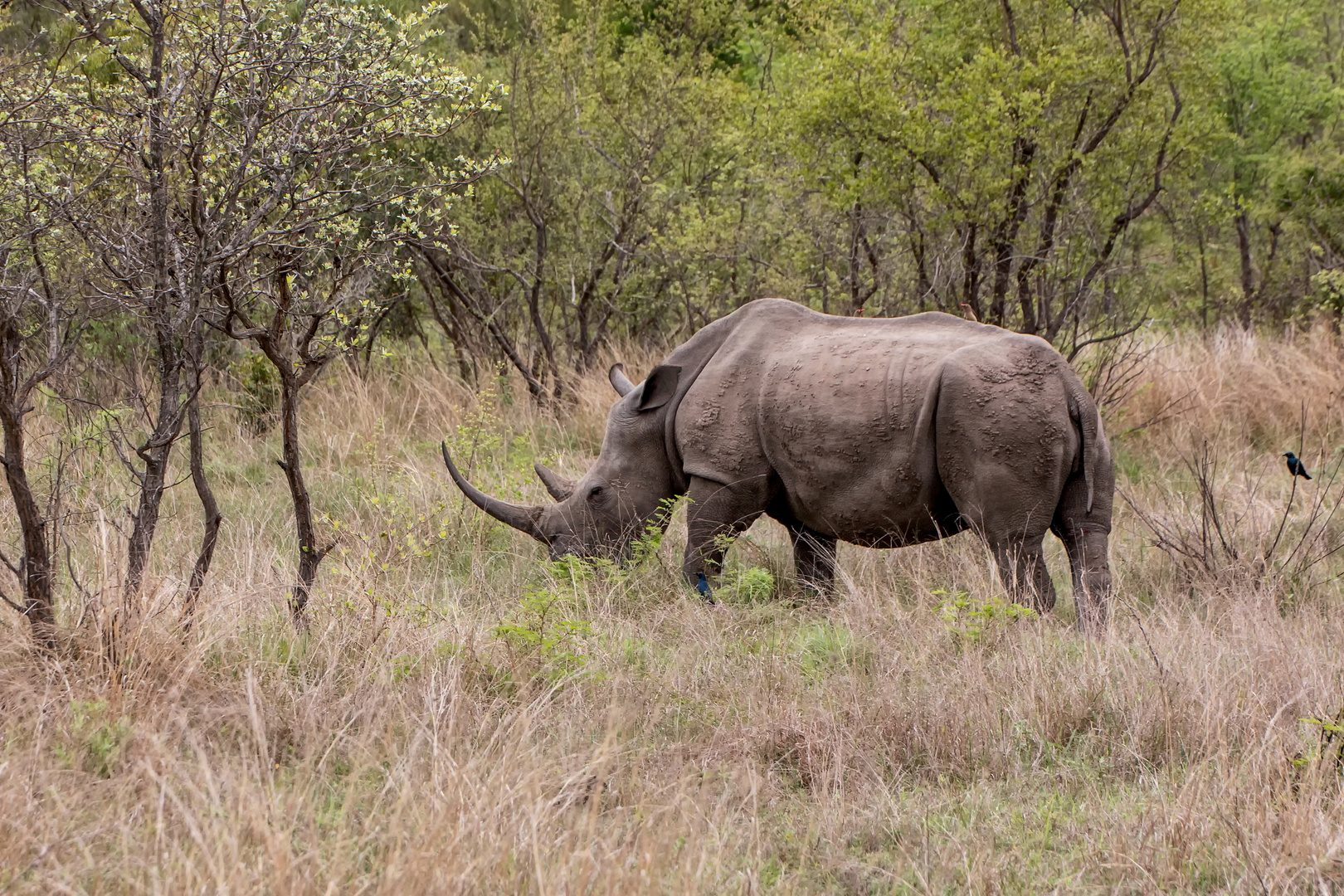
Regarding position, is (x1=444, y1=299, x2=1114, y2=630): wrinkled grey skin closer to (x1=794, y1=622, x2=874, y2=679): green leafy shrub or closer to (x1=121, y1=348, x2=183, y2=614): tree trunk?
(x1=794, y1=622, x2=874, y2=679): green leafy shrub

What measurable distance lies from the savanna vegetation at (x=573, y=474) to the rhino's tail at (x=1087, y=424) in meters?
0.65

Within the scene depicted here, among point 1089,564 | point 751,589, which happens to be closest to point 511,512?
point 751,589

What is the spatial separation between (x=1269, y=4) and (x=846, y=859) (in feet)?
45.0

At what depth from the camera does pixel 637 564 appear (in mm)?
6473

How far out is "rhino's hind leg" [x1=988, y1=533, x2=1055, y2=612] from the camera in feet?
18.1

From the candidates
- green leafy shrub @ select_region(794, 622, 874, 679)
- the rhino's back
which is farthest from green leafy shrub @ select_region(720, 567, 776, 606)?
green leafy shrub @ select_region(794, 622, 874, 679)

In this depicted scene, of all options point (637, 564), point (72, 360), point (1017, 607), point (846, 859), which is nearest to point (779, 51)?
point (72, 360)

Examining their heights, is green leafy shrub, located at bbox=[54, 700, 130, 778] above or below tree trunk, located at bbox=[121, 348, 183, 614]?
below

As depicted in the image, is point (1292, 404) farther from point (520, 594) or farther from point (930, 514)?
point (520, 594)

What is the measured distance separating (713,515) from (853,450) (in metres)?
0.80

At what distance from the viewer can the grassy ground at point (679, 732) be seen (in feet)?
9.96

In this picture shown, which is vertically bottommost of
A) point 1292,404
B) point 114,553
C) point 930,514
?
point 1292,404

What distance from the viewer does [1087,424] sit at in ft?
18.0

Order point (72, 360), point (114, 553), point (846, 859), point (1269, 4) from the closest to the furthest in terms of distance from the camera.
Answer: point (846, 859)
point (114, 553)
point (72, 360)
point (1269, 4)
